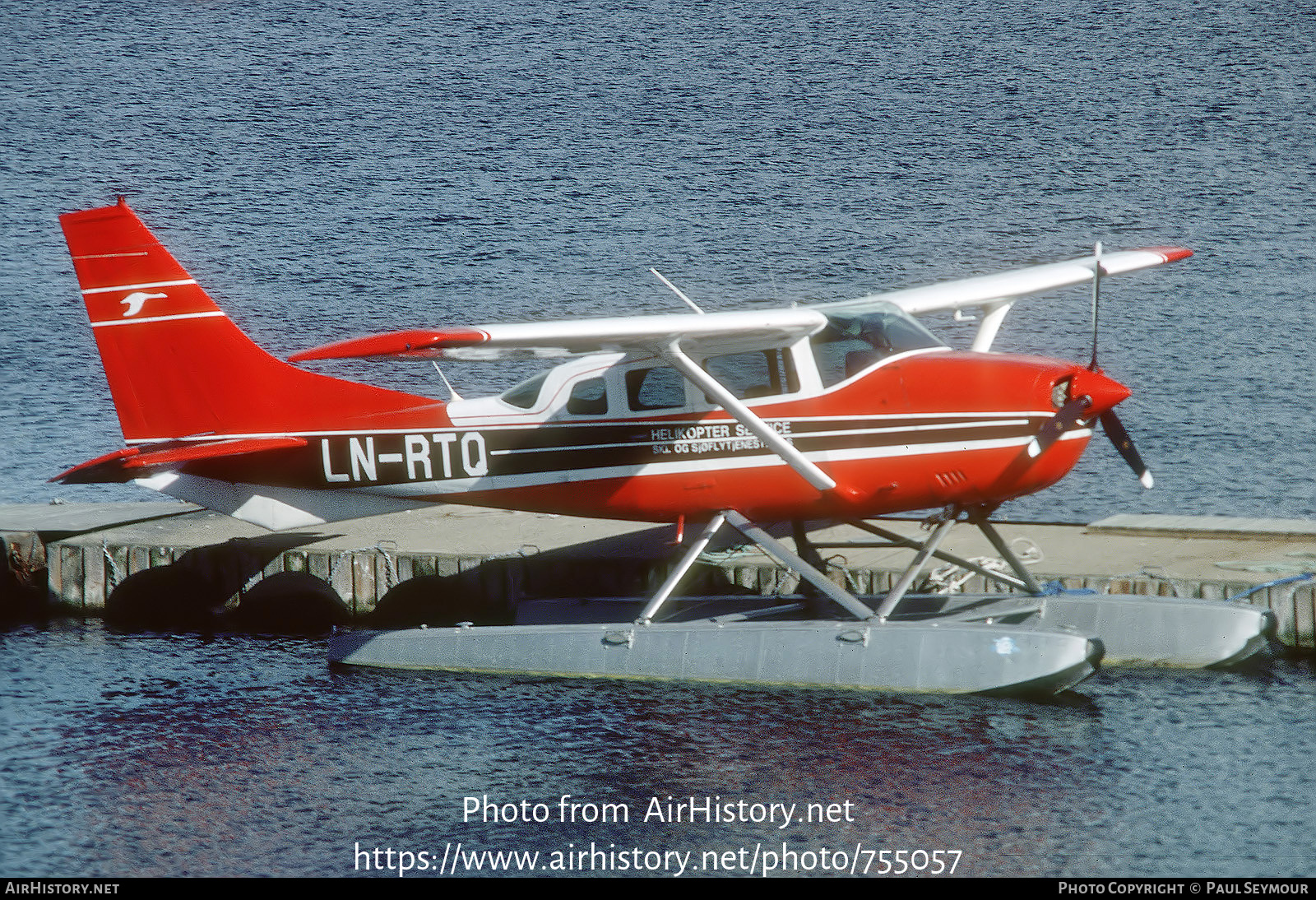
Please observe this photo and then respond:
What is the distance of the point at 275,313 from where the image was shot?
130 feet

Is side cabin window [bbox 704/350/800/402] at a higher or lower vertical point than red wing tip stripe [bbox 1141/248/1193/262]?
lower

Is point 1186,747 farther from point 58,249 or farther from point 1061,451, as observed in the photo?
point 58,249

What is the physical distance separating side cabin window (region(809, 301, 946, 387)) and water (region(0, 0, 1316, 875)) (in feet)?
8.82

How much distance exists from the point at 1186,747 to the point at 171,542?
10.2 metres

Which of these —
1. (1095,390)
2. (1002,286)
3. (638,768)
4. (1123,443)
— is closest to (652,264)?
(1002,286)

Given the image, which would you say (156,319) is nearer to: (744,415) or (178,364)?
(178,364)

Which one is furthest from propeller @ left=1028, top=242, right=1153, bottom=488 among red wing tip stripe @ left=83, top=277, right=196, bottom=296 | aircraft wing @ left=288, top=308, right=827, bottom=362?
red wing tip stripe @ left=83, top=277, right=196, bottom=296

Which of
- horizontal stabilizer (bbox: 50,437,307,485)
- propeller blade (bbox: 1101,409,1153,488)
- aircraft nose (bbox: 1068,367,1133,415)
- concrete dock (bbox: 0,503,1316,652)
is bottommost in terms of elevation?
concrete dock (bbox: 0,503,1316,652)

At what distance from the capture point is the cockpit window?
43.7 ft

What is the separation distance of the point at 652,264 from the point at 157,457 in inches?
1229

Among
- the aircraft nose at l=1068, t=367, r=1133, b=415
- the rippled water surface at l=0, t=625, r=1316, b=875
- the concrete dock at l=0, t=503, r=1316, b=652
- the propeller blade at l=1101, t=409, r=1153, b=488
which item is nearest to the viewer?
the rippled water surface at l=0, t=625, r=1316, b=875

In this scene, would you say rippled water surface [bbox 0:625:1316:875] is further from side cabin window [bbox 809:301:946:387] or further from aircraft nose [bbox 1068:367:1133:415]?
side cabin window [bbox 809:301:946:387]

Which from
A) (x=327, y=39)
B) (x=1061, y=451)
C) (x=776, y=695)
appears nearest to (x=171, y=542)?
(x=776, y=695)

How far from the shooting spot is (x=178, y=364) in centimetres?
1399
